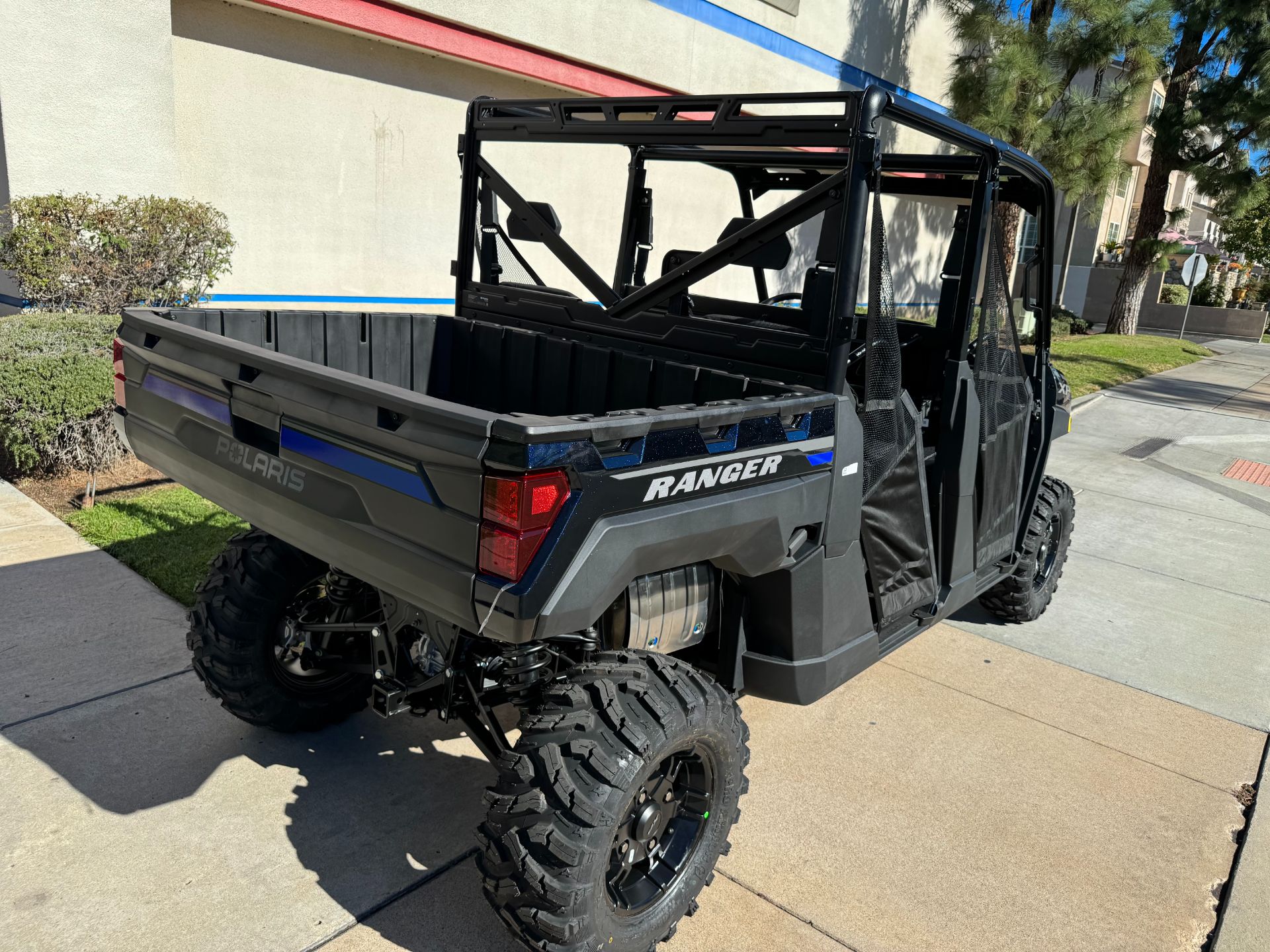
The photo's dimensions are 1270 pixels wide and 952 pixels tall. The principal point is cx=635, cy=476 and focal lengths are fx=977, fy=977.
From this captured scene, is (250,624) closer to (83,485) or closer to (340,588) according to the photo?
(340,588)

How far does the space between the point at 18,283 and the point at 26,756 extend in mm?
4545

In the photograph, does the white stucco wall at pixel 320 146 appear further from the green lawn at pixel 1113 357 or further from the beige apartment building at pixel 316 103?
the green lawn at pixel 1113 357

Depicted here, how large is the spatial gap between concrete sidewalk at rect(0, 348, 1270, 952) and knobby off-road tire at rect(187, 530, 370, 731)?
8.4 inches

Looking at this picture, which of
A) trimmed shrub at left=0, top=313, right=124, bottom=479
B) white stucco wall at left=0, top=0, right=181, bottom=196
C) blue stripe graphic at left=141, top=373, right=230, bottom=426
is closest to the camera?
blue stripe graphic at left=141, top=373, right=230, bottom=426

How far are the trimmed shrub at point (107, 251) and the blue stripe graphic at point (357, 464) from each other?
4.77 meters

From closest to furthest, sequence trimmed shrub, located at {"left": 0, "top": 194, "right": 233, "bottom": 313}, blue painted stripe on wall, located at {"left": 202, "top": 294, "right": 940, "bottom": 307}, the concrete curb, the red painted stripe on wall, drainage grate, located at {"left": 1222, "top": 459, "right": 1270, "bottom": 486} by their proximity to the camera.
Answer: trimmed shrub, located at {"left": 0, "top": 194, "right": 233, "bottom": 313}
the red painted stripe on wall
blue painted stripe on wall, located at {"left": 202, "top": 294, "right": 940, "bottom": 307}
drainage grate, located at {"left": 1222, "top": 459, "right": 1270, "bottom": 486}
the concrete curb

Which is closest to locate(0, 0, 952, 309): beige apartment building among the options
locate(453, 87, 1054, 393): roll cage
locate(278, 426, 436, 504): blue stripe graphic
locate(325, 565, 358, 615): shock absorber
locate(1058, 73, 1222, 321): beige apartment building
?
locate(453, 87, 1054, 393): roll cage

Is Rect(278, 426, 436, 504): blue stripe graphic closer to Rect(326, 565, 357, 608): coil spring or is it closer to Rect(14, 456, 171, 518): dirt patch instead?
Rect(326, 565, 357, 608): coil spring

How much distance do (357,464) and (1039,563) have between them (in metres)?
4.13

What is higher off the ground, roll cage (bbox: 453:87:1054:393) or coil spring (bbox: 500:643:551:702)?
roll cage (bbox: 453:87:1054:393)

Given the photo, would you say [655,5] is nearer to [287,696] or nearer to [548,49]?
[548,49]

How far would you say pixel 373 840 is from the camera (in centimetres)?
300

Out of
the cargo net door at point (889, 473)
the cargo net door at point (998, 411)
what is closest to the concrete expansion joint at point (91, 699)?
the cargo net door at point (889, 473)

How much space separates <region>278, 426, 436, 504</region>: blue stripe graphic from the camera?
2219 mm
